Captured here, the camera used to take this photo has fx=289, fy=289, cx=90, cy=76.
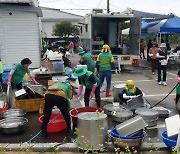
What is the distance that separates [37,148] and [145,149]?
2.01 m

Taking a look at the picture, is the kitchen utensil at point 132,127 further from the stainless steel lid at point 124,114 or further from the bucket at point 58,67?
the bucket at point 58,67

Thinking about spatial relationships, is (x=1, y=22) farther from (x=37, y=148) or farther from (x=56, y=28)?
(x=56, y=28)

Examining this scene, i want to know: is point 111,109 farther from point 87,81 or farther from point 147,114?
point 147,114

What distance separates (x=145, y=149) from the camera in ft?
17.5

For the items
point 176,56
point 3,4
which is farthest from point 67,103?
point 176,56

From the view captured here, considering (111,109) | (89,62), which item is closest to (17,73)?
(89,62)

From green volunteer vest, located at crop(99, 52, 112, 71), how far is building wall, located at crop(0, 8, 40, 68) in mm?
6698

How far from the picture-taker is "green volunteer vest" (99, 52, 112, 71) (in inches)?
379

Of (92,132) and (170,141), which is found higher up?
(92,132)

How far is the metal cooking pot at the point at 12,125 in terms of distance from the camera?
6242 millimetres

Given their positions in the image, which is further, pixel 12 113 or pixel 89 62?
pixel 89 62

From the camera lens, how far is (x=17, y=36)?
15.2 meters

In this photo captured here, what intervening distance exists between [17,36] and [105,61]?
23.7 feet

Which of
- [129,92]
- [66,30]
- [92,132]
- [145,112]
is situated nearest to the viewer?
[92,132]
